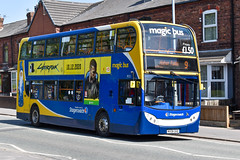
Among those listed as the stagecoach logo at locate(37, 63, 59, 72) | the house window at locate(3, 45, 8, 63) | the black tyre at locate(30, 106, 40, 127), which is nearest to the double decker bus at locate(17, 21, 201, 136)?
the stagecoach logo at locate(37, 63, 59, 72)

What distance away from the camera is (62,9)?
40.4 m

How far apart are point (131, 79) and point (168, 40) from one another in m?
1.89

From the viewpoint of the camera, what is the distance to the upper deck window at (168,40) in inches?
569

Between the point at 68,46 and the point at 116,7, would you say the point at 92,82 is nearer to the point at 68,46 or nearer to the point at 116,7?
the point at 68,46

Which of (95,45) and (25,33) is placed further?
(25,33)

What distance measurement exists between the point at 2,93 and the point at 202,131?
3479 centimetres

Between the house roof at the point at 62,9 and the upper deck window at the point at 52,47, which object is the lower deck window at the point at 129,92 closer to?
the upper deck window at the point at 52,47

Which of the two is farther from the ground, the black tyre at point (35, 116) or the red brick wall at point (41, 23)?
the red brick wall at point (41, 23)

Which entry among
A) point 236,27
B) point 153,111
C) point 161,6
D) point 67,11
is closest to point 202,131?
point 153,111

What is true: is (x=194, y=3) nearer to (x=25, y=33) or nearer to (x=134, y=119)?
(x=134, y=119)

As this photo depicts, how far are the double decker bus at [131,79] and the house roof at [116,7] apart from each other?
445 inches

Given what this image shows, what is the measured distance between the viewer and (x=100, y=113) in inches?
639

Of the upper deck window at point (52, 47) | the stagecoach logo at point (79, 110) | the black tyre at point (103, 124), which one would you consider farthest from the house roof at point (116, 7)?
the black tyre at point (103, 124)

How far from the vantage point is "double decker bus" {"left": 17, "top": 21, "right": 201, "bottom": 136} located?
14289 mm
